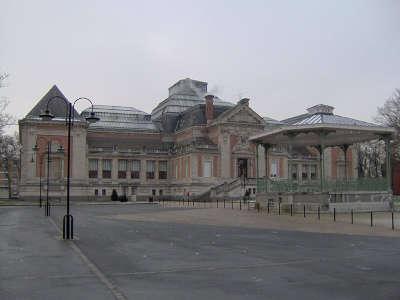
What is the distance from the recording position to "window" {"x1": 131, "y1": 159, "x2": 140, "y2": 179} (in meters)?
81.1

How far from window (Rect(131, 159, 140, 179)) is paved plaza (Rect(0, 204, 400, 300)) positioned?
59.1m

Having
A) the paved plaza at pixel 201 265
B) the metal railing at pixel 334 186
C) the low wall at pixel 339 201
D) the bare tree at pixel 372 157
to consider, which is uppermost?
the bare tree at pixel 372 157

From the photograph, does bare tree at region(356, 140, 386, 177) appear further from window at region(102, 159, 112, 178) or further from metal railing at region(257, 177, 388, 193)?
window at region(102, 159, 112, 178)

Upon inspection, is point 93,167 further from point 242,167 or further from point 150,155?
point 242,167

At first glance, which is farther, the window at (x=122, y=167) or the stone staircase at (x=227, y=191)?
the window at (x=122, y=167)

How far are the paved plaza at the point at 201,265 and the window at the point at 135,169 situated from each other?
194ft

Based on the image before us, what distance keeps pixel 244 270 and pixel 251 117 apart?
68574 millimetres

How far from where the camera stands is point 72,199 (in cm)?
7481

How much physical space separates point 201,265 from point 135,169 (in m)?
69.4

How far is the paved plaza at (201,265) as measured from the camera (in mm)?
9602

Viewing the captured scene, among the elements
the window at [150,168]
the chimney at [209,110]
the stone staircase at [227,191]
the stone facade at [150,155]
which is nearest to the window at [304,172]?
the stone facade at [150,155]

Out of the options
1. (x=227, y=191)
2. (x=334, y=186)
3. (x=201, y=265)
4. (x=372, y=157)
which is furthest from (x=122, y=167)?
(x=201, y=265)

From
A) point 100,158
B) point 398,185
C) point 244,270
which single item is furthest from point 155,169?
point 244,270

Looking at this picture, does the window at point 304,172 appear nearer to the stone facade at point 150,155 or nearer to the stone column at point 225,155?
the stone facade at point 150,155
